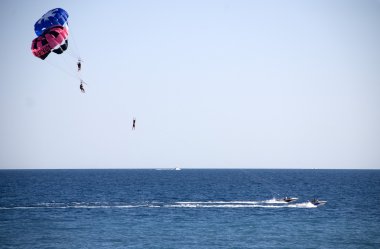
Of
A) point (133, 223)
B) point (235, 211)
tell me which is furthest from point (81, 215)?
point (235, 211)

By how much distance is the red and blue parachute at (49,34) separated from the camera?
42.1 metres

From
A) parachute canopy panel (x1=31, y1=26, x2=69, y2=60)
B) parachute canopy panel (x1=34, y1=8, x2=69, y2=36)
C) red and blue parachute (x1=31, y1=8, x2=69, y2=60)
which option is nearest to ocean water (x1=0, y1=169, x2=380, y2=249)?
parachute canopy panel (x1=31, y1=26, x2=69, y2=60)

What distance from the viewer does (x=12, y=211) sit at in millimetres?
70250

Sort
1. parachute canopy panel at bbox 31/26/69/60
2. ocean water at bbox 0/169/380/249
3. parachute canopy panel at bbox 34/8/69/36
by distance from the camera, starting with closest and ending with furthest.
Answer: parachute canopy panel at bbox 31/26/69/60, parachute canopy panel at bbox 34/8/69/36, ocean water at bbox 0/169/380/249

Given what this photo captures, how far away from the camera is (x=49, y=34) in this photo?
42.1 m

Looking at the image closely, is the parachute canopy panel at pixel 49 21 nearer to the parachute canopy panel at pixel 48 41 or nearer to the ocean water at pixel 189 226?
the parachute canopy panel at pixel 48 41

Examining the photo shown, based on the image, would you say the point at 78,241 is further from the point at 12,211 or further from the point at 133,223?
the point at 12,211

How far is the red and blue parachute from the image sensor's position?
138 ft

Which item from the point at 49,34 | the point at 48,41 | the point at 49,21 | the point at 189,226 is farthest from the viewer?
the point at 189,226

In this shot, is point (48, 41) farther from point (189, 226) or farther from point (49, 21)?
point (189, 226)

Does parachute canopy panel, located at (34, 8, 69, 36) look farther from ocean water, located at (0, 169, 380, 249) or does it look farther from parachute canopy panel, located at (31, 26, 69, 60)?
ocean water, located at (0, 169, 380, 249)

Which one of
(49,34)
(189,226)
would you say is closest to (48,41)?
(49,34)

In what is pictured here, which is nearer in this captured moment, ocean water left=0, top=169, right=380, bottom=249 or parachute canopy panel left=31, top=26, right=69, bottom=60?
parachute canopy panel left=31, top=26, right=69, bottom=60

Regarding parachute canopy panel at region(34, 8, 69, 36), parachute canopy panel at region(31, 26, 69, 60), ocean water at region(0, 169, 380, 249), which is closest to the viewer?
parachute canopy panel at region(31, 26, 69, 60)
